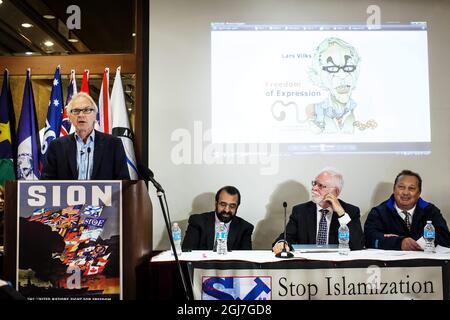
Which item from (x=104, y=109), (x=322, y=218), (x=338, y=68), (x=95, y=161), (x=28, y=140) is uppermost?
(x=338, y=68)

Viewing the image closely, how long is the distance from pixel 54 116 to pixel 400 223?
2.62 m

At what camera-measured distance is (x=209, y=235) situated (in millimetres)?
3471

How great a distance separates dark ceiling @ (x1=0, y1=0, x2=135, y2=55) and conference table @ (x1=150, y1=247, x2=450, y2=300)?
90.9 inches

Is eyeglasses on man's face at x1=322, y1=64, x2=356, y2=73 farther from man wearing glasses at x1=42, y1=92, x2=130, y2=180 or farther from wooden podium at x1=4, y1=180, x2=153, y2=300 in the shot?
wooden podium at x1=4, y1=180, x2=153, y2=300

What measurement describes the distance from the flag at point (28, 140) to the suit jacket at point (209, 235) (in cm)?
125

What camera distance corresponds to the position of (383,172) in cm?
397

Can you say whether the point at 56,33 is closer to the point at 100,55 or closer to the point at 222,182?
the point at 100,55

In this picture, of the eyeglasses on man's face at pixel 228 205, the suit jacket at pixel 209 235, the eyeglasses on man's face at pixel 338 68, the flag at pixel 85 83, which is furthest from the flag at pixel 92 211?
the eyeglasses on man's face at pixel 338 68

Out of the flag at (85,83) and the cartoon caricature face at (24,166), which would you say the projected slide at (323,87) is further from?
the cartoon caricature face at (24,166)

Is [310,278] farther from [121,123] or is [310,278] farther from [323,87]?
[121,123]

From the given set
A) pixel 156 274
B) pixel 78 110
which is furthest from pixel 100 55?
pixel 156 274

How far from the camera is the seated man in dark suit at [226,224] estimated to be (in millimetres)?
3457

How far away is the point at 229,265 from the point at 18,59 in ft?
8.82

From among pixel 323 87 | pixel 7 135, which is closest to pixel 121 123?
pixel 7 135
